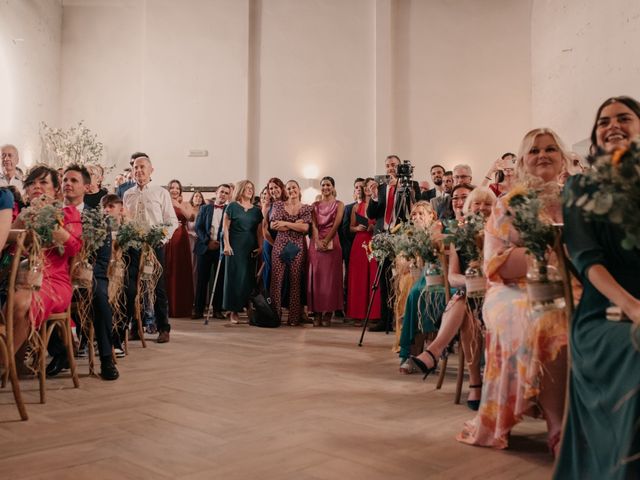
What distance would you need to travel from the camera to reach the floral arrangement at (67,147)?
36.9 feet

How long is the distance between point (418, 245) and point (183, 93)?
840 centimetres

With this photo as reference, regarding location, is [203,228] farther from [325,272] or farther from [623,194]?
[623,194]

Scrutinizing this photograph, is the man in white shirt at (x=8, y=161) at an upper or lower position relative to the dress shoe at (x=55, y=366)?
upper

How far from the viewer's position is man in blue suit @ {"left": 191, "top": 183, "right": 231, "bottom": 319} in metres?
7.84

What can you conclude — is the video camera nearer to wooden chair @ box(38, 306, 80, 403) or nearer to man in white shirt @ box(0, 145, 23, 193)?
wooden chair @ box(38, 306, 80, 403)

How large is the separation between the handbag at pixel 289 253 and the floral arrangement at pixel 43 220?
13.3 ft

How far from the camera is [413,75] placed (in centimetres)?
1102

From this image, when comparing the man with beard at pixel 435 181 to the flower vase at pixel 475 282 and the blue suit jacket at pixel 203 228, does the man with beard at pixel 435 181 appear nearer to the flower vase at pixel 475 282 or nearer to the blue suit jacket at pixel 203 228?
the blue suit jacket at pixel 203 228

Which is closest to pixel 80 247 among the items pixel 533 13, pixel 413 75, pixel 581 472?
pixel 581 472

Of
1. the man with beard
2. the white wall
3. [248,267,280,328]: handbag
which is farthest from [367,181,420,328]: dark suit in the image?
the white wall

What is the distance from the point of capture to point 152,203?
575 cm

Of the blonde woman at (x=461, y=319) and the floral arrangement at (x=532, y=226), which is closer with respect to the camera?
the floral arrangement at (x=532, y=226)

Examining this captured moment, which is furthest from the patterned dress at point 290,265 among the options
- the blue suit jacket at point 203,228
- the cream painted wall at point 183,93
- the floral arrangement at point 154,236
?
the cream painted wall at point 183,93

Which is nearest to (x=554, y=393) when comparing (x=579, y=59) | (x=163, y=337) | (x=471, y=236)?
(x=471, y=236)
